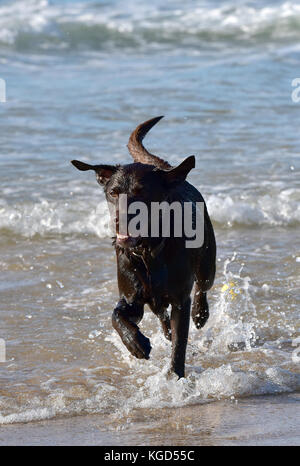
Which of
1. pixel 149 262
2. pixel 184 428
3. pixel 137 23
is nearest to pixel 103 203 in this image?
pixel 149 262

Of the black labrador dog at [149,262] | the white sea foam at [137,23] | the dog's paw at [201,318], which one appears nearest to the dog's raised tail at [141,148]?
the black labrador dog at [149,262]

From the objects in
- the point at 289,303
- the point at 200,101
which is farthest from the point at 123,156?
the point at 289,303

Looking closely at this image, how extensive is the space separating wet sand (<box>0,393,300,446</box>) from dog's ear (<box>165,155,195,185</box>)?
50.0 inches

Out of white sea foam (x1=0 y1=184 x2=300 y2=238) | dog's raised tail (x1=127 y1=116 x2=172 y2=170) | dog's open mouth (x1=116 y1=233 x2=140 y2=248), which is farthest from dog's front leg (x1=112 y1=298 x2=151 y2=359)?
white sea foam (x1=0 y1=184 x2=300 y2=238)

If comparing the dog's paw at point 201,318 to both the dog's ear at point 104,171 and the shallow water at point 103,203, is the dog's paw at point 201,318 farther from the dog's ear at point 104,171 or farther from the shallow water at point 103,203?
the dog's ear at point 104,171

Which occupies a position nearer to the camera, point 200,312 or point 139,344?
point 139,344

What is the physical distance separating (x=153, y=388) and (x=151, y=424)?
0.49 m

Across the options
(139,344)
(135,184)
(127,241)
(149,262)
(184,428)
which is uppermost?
(135,184)

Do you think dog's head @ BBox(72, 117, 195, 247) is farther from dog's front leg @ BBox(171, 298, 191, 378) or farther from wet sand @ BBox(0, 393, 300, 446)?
wet sand @ BBox(0, 393, 300, 446)

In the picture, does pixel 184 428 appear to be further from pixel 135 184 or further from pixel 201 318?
pixel 201 318

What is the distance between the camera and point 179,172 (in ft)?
15.6

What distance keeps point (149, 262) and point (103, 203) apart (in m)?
4.47

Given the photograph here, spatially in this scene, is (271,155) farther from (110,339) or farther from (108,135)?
(110,339)

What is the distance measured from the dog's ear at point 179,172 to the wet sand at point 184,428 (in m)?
1.27
